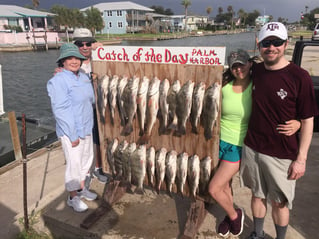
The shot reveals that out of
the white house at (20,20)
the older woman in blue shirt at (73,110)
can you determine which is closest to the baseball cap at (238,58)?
the older woman in blue shirt at (73,110)

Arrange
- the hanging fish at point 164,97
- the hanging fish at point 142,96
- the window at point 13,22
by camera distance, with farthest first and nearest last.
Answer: the window at point 13,22 → the hanging fish at point 142,96 → the hanging fish at point 164,97

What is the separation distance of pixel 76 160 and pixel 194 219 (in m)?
1.72

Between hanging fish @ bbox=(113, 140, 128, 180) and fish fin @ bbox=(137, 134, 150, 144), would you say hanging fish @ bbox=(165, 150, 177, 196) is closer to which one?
fish fin @ bbox=(137, 134, 150, 144)

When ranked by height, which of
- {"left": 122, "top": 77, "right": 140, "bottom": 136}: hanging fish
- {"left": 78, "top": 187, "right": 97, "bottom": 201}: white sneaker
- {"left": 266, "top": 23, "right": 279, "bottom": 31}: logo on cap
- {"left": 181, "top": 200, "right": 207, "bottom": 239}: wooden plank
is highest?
{"left": 266, "top": 23, "right": 279, "bottom": 31}: logo on cap

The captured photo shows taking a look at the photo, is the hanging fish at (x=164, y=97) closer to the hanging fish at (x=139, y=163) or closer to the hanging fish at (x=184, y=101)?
the hanging fish at (x=184, y=101)

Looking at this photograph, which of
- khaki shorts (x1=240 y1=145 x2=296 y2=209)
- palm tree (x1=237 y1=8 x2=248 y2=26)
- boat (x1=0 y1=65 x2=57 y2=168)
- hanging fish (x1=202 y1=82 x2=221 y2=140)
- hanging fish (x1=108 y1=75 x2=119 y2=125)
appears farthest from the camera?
palm tree (x1=237 y1=8 x2=248 y2=26)

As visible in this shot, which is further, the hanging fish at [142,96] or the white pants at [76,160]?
the white pants at [76,160]

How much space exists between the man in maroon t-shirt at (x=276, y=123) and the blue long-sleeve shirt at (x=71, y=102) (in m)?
2.07

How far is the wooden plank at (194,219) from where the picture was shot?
3.26 m

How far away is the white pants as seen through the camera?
350 cm

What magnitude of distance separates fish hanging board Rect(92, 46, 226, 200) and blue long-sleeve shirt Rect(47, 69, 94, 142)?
178mm

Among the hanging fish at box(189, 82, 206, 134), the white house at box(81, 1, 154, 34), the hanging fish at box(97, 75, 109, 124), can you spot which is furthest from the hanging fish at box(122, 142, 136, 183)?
the white house at box(81, 1, 154, 34)

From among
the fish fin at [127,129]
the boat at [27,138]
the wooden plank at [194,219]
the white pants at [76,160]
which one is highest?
the fish fin at [127,129]

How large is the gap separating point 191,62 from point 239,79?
554 mm
